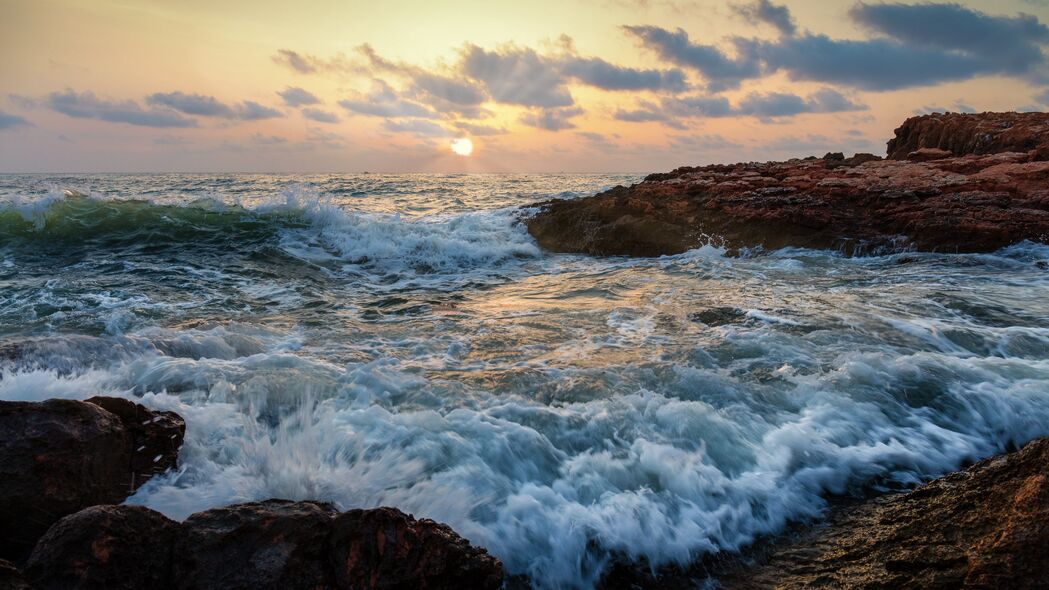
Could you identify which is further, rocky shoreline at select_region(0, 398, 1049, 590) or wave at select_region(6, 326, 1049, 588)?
wave at select_region(6, 326, 1049, 588)

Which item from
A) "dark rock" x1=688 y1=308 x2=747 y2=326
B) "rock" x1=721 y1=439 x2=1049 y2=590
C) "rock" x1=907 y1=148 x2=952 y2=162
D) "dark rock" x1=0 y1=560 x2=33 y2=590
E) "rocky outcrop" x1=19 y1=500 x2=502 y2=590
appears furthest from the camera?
"rock" x1=907 y1=148 x2=952 y2=162

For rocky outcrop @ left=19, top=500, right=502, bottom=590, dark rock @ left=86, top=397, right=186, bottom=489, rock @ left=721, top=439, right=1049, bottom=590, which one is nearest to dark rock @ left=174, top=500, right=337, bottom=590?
rocky outcrop @ left=19, top=500, right=502, bottom=590

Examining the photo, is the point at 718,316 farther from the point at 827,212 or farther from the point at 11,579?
the point at 827,212

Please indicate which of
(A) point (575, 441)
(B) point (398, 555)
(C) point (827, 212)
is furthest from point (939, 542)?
(C) point (827, 212)

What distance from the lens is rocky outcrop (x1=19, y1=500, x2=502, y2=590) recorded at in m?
2.18

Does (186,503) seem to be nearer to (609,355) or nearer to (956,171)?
(609,355)

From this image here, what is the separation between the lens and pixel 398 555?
7.64 feet

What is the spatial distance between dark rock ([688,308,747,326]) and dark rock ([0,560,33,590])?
5.84 metres

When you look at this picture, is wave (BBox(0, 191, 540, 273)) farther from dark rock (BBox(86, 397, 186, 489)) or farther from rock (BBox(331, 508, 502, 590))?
rock (BBox(331, 508, 502, 590))

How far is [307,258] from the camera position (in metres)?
11.6

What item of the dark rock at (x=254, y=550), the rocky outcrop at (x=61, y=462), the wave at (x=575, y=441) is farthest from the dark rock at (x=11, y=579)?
the wave at (x=575, y=441)

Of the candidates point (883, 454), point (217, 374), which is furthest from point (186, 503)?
point (883, 454)

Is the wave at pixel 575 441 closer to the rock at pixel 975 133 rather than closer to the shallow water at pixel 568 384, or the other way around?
the shallow water at pixel 568 384

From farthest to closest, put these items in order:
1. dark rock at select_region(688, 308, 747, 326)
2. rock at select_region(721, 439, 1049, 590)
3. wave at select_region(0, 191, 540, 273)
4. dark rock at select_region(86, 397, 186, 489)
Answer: wave at select_region(0, 191, 540, 273)
dark rock at select_region(688, 308, 747, 326)
dark rock at select_region(86, 397, 186, 489)
rock at select_region(721, 439, 1049, 590)
